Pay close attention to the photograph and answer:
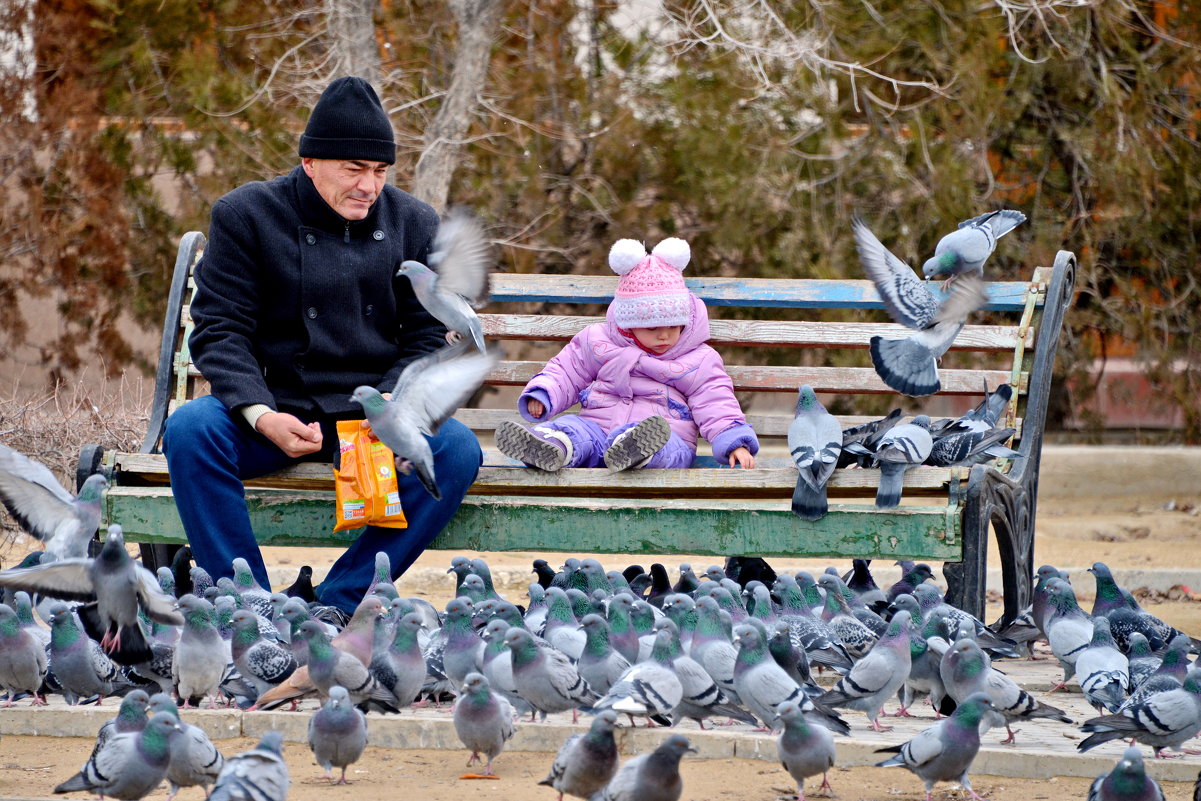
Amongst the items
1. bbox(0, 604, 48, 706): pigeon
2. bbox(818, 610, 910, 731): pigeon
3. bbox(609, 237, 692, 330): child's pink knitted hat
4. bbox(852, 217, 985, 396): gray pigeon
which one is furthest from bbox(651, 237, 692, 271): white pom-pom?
bbox(0, 604, 48, 706): pigeon

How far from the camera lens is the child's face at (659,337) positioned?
593 centimetres

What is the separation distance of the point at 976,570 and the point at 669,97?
5.90 metres

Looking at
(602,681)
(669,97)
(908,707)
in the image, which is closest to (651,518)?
(602,681)

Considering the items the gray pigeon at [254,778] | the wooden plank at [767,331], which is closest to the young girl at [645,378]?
the wooden plank at [767,331]

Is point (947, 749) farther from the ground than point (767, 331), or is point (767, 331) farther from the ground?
point (767, 331)

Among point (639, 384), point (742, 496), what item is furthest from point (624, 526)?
point (639, 384)

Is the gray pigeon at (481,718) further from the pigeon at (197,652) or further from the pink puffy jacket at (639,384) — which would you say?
the pink puffy jacket at (639,384)

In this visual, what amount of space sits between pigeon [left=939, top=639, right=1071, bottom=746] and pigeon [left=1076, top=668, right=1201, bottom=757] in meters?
0.25

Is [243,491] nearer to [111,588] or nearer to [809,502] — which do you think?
[111,588]

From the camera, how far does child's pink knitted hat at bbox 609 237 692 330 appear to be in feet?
19.2

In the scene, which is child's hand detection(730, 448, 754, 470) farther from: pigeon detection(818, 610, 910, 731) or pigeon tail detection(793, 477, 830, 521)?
pigeon detection(818, 610, 910, 731)

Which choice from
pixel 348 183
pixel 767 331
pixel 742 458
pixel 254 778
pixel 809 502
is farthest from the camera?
pixel 767 331

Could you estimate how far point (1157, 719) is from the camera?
13.0 ft

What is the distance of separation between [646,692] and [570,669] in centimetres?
37
